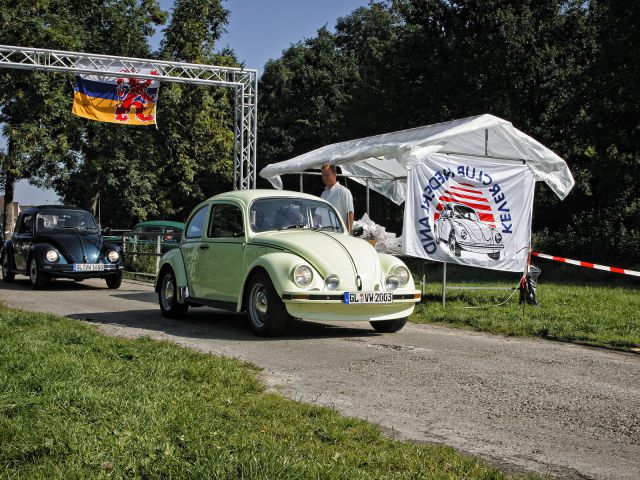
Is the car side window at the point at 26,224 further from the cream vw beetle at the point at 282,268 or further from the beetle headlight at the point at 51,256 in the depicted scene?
the cream vw beetle at the point at 282,268

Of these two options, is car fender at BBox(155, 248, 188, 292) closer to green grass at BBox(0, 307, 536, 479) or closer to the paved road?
the paved road

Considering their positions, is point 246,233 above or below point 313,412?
above

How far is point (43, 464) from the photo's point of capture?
4047mm

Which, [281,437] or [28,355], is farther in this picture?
[28,355]

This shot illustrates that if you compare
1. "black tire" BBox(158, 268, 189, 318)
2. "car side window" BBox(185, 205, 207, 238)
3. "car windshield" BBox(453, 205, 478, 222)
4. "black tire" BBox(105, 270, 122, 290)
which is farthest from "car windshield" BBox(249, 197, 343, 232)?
"black tire" BBox(105, 270, 122, 290)

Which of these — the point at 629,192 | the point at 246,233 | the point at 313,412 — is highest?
the point at 629,192

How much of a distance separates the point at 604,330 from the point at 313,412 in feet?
21.5

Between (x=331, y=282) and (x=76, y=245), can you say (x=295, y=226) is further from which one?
(x=76, y=245)

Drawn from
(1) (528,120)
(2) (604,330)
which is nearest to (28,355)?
(2) (604,330)

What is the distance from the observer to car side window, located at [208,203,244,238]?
423 inches

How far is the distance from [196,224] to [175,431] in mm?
7238

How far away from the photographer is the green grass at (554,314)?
409 inches

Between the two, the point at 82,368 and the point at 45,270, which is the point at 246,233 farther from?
the point at 45,270

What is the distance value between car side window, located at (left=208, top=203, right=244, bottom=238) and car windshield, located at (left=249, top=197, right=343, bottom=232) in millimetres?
223
